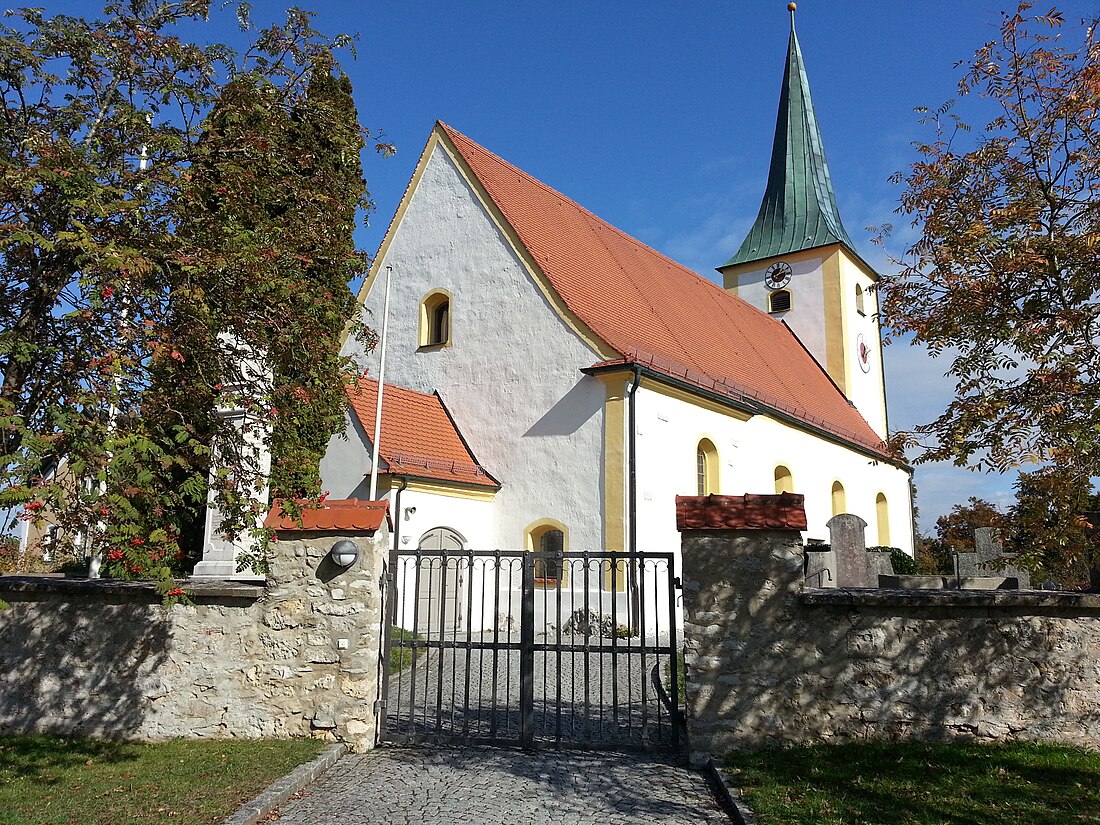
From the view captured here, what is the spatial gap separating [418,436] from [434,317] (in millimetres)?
3225

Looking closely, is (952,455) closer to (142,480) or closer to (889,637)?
(889,637)

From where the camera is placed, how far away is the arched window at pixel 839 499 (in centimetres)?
2131

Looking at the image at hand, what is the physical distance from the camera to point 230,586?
22.4ft

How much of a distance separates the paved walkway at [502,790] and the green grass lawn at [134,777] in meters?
0.38

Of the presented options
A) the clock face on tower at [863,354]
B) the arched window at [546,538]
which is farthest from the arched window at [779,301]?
the arched window at [546,538]

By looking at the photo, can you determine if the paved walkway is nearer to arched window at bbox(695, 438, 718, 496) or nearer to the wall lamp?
the wall lamp

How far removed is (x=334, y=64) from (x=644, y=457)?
8685 mm

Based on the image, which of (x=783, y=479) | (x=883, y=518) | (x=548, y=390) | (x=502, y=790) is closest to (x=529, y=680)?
(x=502, y=790)

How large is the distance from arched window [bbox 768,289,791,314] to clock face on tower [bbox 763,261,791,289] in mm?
195

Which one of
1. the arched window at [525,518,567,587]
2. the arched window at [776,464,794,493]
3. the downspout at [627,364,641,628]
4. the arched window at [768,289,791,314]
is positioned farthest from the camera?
the arched window at [768,289,791,314]

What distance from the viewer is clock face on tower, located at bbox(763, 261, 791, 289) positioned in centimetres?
2688

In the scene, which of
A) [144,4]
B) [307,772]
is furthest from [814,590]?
[144,4]

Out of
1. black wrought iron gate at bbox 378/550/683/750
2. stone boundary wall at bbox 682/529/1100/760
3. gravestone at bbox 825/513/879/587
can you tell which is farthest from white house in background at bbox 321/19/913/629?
stone boundary wall at bbox 682/529/1100/760

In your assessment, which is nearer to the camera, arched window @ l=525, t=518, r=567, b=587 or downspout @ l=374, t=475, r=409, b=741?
downspout @ l=374, t=475, r=409, b=741
